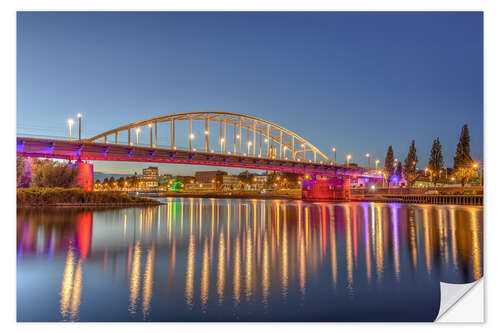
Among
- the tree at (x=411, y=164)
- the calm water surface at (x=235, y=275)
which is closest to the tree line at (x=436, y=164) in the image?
the tree at (x=411, y=164)

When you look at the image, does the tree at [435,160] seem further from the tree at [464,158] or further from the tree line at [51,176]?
the tree line at [51,176]

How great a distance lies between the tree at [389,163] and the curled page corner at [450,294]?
97270mm

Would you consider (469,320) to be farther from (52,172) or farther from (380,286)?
(52,172)

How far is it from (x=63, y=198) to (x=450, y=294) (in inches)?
1379

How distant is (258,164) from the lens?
66.3 m

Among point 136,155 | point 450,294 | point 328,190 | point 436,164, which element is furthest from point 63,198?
point 436,164

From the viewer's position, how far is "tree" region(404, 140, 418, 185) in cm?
9344

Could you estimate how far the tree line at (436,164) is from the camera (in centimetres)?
6056

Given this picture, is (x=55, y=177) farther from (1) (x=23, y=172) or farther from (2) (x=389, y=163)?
(2) (x=389, y=163)

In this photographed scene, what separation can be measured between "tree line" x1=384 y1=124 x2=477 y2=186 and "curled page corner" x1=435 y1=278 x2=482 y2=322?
49.0 m

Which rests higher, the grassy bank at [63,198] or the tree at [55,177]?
the tree at [55,177]

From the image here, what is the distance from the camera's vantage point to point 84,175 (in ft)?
130

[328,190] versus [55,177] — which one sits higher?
[55,177]
